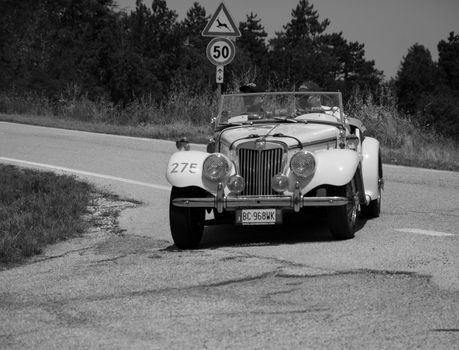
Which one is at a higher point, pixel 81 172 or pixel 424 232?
pixel 81 172

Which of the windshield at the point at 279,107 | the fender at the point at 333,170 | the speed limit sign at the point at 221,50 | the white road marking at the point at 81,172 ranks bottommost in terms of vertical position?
the white road marking at the point at 81,172

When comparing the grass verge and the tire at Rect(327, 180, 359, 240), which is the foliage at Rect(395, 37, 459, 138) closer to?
the grass verge

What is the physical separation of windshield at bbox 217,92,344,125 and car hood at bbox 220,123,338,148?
0.98 ft

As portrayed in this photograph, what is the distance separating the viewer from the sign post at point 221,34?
18359 mm

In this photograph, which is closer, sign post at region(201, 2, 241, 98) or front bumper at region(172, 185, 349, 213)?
front bumper at region(172, 185, 349, 213)

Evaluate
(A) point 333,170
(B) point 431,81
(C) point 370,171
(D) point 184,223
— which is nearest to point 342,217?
(A) point 333,170

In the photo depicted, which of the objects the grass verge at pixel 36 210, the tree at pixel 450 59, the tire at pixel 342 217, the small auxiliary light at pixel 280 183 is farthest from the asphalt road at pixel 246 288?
the tree at pixel 450 59

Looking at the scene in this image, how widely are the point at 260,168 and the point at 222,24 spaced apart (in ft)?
31.2

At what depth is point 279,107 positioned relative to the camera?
10.7 metres

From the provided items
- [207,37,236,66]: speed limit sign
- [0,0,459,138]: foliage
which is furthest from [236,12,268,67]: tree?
[207,37,236,66]: speed limit sign

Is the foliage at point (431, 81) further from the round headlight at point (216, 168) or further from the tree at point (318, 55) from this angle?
the round headlight at point (216, 168)

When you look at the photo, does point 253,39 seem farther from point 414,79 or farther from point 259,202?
→ point 259,202

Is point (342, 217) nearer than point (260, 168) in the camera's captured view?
Yes

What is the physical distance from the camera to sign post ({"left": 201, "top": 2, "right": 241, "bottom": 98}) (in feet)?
60.2
